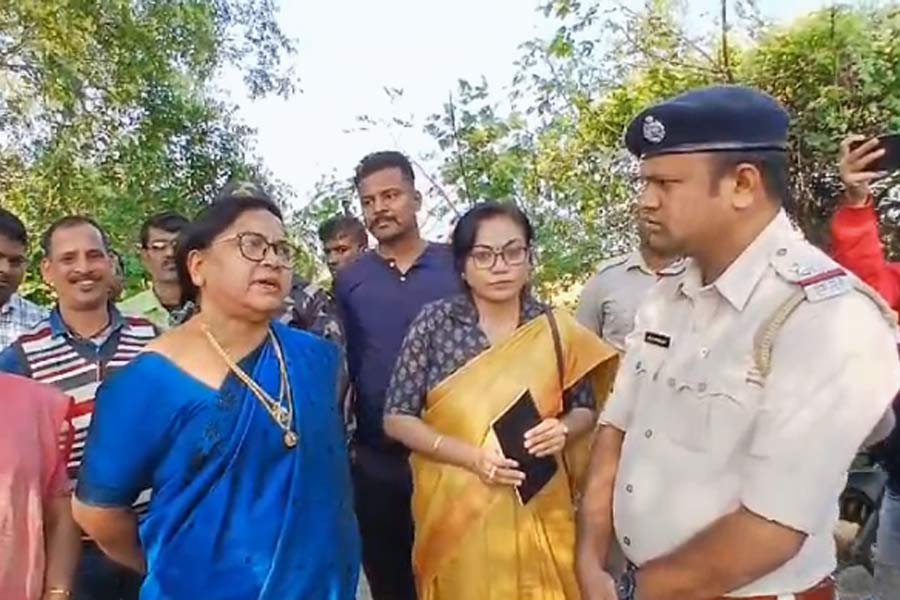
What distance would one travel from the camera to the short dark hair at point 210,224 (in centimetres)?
249

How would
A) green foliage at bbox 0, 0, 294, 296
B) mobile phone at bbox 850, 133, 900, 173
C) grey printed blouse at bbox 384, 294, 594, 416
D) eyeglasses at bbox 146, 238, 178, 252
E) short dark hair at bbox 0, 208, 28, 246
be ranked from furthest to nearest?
green foliage at bbox 0, 0, 294, 296 → eyeglasses at bbox 146, 238, 178, 252 → short dark hair at bbox 0, 208, 28, 246 → grey printed blouse at bbox 384, 294, 594, 416 → mobile phone at bbox 850, 133, 900, 173

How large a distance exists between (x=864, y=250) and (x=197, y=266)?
1.85 m

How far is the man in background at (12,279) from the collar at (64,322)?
368 millimetres

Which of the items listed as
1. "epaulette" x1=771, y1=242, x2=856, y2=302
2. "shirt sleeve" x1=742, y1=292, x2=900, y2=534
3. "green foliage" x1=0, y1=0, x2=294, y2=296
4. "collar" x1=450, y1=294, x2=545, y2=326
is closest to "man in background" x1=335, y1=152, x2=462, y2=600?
"collar" x1=450, y1=294, x2=545, y2=326

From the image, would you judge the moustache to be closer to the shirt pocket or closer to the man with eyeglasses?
the man with eyeglasses

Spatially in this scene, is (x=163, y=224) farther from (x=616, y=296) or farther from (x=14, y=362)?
(x=616, y=296)

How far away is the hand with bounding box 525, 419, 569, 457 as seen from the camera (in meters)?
2.98

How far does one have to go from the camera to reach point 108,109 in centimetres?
987

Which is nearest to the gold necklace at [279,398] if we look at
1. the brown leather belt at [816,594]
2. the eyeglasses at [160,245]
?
the brown leather belt at [816,594]

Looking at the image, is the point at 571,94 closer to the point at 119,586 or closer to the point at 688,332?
the point at 119,586

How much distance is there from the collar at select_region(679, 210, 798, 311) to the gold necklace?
3.41 ft

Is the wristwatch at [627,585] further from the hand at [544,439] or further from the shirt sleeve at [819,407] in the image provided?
the hand at [544,439]

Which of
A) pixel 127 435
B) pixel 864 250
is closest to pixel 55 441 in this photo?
pixel 127 435

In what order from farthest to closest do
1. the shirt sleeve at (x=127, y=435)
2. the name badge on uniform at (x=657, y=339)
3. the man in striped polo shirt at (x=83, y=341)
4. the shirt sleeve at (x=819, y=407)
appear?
1. the man in striped polo shirt at (x=83, y=341)
2. the shirt sleeve at (x=127, y=435)
3. the name badge on uniform at (x=657, y=339)
4. the shirt sleeve at (x=819, y=407)
